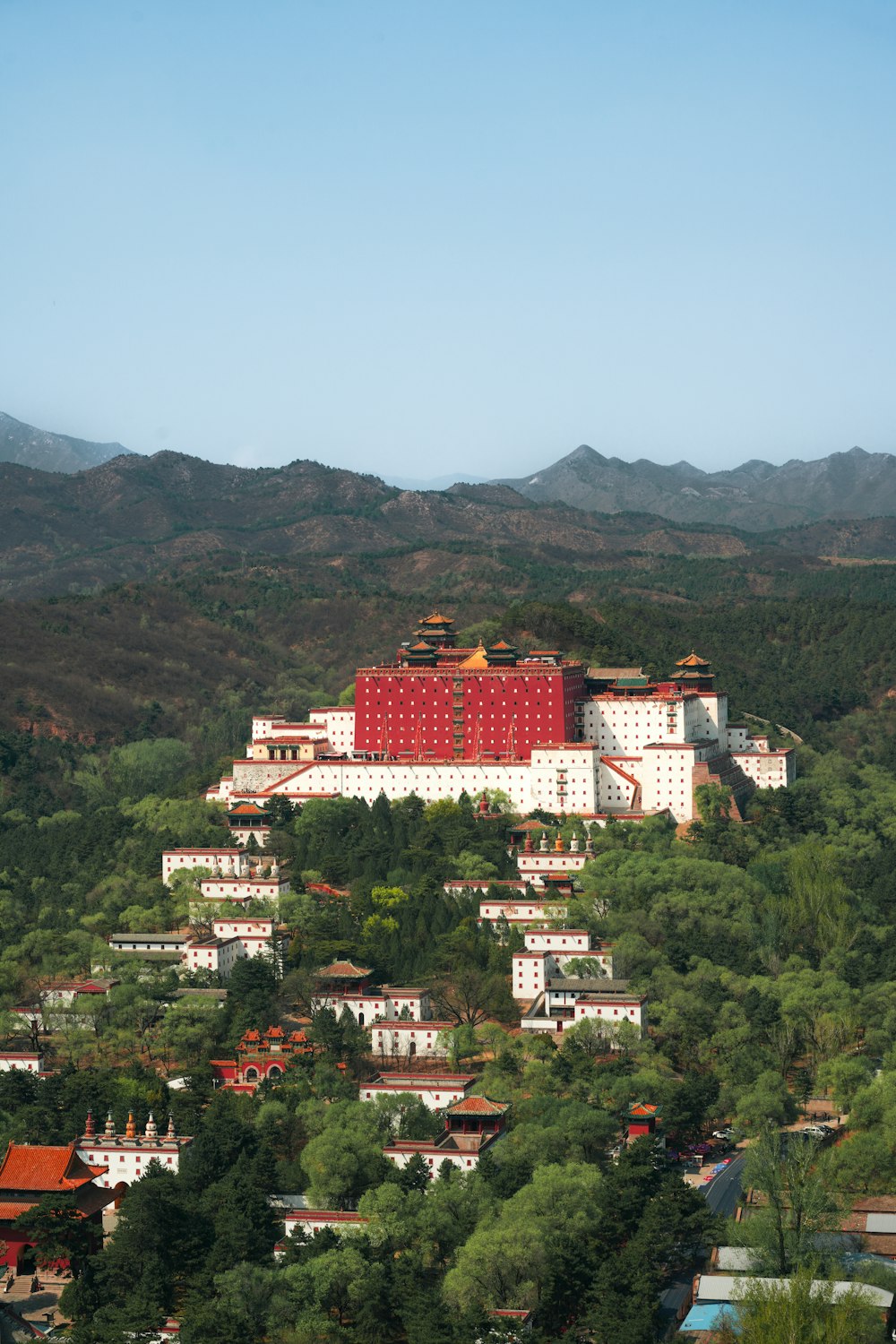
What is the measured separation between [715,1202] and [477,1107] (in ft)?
25.4

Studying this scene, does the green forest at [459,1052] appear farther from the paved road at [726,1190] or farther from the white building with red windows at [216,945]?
the paved road at [726,1190]

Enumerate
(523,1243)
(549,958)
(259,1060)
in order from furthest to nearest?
1. (549,958)
2. (259,1060)
3. (523,1243)

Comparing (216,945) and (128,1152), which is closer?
(128,1152)

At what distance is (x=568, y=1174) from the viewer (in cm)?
5866

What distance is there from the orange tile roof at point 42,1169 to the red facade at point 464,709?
33.7 metres

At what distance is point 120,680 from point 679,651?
57.0 m

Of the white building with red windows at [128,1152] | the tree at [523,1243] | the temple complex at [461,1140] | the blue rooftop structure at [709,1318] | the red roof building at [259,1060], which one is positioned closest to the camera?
the blue rooftop structure at [709,1318]

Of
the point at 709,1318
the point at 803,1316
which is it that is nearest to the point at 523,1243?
the point at 709,1318

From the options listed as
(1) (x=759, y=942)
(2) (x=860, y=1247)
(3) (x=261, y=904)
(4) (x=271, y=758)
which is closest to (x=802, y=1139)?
(2) (x=860, y=1247)

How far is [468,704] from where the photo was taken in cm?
9356

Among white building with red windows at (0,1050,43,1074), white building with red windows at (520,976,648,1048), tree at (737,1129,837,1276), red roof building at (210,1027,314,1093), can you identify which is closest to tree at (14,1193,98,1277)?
red roof building at (210,1027,314,1093)

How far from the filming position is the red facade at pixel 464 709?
92.5 metres

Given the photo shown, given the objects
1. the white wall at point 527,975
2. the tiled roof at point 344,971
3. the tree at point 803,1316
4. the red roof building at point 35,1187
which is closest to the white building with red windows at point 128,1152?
the red roof building at point 35,1187

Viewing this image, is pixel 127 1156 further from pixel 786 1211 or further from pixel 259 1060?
pixel 786 1211
